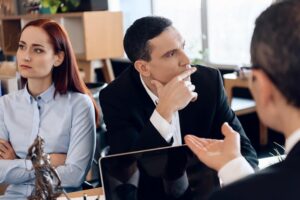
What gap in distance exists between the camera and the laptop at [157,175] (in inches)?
47.1

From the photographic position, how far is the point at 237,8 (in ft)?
14.9

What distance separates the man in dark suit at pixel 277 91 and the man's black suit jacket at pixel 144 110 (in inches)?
39.0

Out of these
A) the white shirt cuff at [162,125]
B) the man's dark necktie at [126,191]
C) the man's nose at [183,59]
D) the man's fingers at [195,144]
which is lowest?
the man's dark necktie at [126,191]

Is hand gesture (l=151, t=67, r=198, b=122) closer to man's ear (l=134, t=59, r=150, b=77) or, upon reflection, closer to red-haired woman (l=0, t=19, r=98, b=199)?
man's ear (l=134, t=59, r=150, b=77)

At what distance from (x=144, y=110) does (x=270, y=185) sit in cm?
112

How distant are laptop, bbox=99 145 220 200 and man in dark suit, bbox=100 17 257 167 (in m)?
0.36

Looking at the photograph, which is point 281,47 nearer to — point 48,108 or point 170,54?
point 170,54

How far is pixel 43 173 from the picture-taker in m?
1.25

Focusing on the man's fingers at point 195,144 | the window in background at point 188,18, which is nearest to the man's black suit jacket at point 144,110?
the man's fingers at point 195,144

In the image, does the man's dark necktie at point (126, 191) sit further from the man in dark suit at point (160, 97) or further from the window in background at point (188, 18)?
the window in background at point (188, 18)

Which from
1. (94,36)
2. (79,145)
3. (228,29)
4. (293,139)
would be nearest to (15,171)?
(79,145)

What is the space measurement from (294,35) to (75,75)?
1.41 metres

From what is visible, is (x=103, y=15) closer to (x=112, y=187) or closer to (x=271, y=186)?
(x=112, y=187)

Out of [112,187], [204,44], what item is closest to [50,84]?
[112,187]
